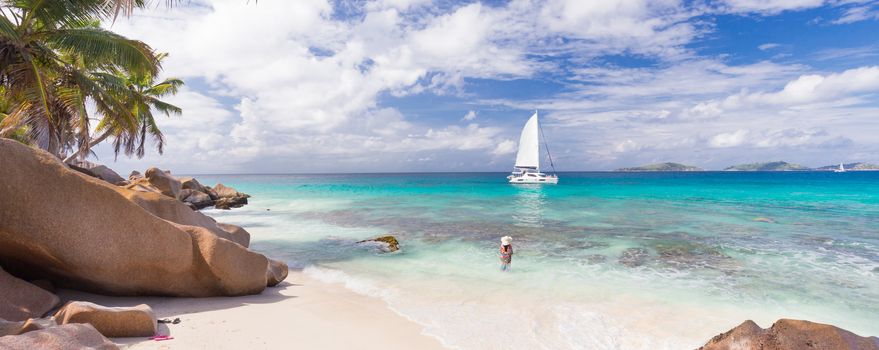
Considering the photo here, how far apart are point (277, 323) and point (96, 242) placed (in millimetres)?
3345

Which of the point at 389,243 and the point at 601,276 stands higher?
the point at 389,243

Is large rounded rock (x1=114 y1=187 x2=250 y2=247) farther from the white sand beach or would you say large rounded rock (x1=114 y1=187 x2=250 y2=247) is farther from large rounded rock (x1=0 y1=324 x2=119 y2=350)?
large rounded rock (x1=0 y1=324 x2=119 y2=350)

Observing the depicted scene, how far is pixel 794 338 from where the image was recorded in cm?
424

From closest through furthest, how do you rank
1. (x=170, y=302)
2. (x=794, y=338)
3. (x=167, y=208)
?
(x=794, y=338) < (x=170, y=302) < (x=167, y=208)

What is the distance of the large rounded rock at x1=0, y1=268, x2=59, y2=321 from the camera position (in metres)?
5.91

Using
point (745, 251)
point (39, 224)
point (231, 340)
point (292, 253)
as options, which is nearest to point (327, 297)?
point (231, 340)

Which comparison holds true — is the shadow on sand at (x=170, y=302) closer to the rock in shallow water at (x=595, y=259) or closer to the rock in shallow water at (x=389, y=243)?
the rock in shallow water at (x=389, y=243)

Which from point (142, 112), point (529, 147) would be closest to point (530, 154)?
A: point (529, 147)

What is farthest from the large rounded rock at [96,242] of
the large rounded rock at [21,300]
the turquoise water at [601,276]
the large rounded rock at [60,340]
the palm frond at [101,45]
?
the palm frond at [101,45]

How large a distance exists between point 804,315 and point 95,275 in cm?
1431

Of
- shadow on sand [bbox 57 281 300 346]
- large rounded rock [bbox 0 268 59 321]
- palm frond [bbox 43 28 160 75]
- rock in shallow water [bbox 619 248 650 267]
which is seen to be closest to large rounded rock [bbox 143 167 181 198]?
palm frond [bbox 43 28 160 75]

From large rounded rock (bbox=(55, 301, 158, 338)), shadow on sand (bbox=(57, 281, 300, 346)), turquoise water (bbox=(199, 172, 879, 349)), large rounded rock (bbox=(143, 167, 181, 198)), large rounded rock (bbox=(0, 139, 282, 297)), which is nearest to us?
large rounded rock (bbox=(55, 301, 158, 338))

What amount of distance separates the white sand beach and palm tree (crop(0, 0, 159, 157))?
1017cm

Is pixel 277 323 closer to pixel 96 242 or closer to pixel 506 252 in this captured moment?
pixel 96 242
